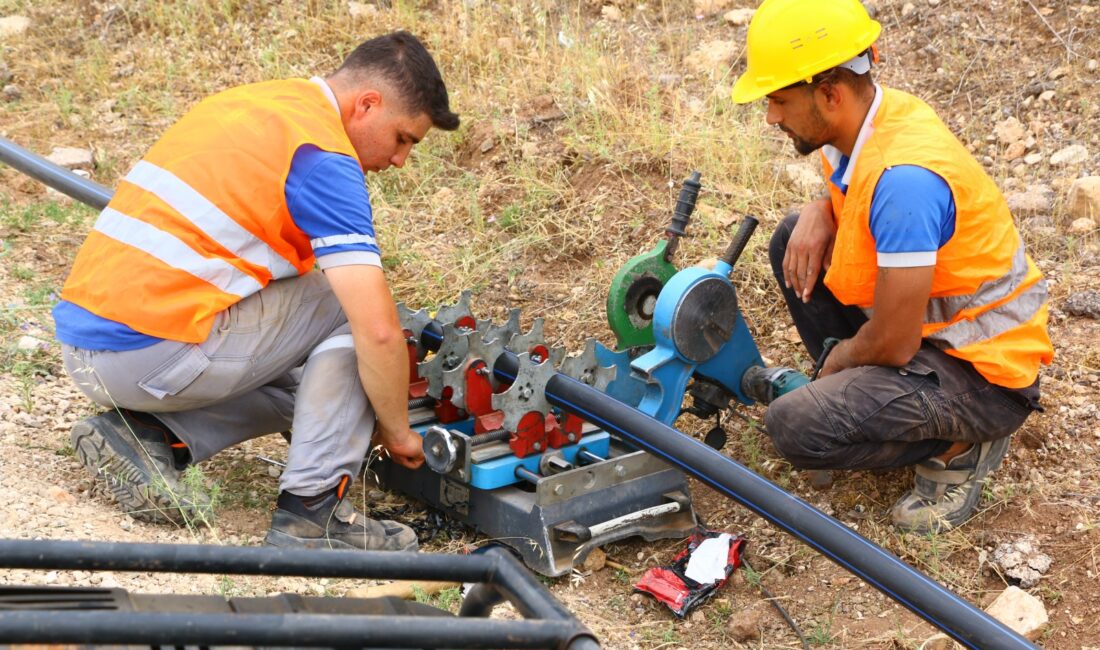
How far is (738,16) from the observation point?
6.93 meters

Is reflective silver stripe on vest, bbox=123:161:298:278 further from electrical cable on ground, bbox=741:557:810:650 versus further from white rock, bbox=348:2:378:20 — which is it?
white rock, bbox=348:2:378:20

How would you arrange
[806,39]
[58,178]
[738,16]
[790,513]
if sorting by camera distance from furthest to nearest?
1. [738,16]
2. [58,178]
3. [806,39]
4. [790,513]

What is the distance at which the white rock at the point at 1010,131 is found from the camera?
217 inches

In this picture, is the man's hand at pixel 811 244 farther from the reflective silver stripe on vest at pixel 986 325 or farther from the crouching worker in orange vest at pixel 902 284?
the reflective silver stripe on vest at pixel 986 325

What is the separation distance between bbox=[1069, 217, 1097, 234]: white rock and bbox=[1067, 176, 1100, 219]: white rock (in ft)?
0.10

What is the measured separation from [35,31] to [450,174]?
387 cm

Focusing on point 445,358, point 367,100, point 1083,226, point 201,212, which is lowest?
point 1083,226

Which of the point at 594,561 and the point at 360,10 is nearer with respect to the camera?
the point at 594,561

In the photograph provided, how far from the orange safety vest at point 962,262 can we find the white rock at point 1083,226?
136cm

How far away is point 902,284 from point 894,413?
0.47 meters

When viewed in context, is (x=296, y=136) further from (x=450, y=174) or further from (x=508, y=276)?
(x=450, y=174)

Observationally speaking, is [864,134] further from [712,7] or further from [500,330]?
[712,7]

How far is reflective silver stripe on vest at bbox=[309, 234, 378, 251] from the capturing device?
3.27 meters

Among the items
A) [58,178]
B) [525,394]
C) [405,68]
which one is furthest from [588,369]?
[58,178]
